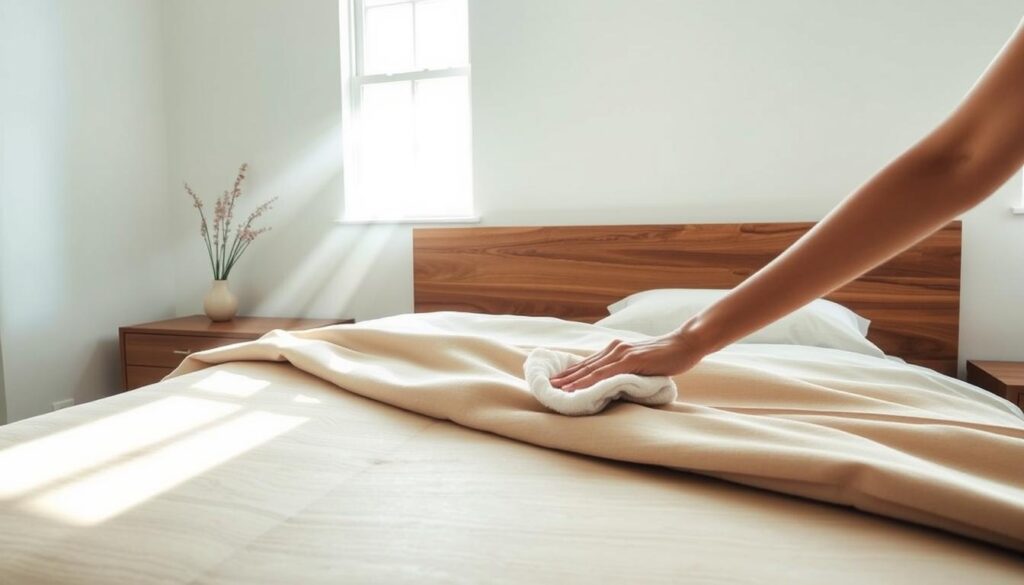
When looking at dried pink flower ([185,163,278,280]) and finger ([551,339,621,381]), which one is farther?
dried pink flower ([185,163,278,280])

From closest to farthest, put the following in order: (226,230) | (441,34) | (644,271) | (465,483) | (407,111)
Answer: (465,483)
(644,271)
(441,34)
(407,111)
(226,230)

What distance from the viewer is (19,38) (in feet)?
9.34

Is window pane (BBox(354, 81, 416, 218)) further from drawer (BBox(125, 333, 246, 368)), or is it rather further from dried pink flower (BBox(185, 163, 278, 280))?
drawer (BBox(125, 333, 246, 368))

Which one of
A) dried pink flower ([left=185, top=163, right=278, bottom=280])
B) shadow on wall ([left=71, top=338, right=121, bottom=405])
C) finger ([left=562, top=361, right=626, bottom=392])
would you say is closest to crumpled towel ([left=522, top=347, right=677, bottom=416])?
finger ([left=562, top=361, right=626, bottom=392])

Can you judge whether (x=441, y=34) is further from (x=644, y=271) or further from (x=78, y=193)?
(x=78, y=193)

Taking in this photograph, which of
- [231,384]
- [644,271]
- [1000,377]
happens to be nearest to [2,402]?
[231,384]

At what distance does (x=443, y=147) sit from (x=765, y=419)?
249 cm

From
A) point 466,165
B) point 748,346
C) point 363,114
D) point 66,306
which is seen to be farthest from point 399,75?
point 748,346

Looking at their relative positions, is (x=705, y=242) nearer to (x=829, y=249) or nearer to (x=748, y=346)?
(x=748, y=346)

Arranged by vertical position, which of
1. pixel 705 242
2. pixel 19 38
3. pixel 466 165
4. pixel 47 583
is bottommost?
pixel 47 583

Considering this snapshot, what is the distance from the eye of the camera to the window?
3.15 meters

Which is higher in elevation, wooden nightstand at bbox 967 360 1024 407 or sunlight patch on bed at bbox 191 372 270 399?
sunlight patch on bed at bbox 191 372 270 399

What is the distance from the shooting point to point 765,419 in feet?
3.20

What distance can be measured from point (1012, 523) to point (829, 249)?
317 mm
